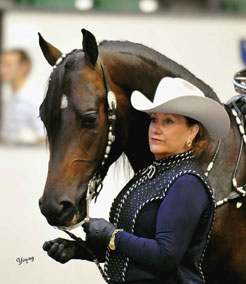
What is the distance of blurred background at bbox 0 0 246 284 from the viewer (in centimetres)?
630

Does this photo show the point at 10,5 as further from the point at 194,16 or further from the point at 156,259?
the point at 156,259

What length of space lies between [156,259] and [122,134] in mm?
763

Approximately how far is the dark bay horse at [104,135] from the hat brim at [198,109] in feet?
0.63

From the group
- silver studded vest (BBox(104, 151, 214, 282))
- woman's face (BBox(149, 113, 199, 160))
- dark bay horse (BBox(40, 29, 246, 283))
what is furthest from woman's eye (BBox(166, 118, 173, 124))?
dark bay horse (BBox(40, 29, 246, 283))

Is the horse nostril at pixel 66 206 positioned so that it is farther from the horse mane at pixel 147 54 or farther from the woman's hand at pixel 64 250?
the horse mane at pixel 147 54

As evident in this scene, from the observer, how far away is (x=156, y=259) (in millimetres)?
2436

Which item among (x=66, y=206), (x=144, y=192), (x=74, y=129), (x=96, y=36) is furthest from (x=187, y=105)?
(x=96, y=36)

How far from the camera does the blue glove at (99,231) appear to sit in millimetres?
2529

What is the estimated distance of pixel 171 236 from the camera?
7.96 feet

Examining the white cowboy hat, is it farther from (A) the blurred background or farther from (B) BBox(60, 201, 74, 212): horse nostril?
(A) the blurred background

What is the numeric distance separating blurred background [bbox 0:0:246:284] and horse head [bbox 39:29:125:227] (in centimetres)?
339

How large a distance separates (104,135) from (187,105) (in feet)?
1.43

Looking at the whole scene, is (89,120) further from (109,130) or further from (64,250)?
(64,250)

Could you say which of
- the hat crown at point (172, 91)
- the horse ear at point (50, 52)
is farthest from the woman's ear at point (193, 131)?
the horse ear at point (50, 52)
